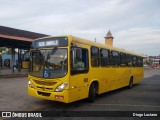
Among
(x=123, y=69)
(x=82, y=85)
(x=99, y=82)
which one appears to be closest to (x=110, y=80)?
(x=99, y=82)

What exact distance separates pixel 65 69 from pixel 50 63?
712mm

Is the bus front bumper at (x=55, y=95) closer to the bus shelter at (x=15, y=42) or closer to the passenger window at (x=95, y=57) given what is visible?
the passenger window at (x=95, y=57)

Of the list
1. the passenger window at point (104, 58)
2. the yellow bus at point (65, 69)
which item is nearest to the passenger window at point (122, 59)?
the passenger window at point (104, 58)

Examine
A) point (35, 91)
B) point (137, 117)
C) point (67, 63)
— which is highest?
point (67, 63)

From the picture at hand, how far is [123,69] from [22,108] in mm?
8047

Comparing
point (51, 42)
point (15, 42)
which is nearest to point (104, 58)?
point (51, 42)

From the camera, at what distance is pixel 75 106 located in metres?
9.59

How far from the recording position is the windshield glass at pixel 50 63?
8.66 metres

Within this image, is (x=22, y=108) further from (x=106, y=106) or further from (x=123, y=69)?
(x=123, y=69)

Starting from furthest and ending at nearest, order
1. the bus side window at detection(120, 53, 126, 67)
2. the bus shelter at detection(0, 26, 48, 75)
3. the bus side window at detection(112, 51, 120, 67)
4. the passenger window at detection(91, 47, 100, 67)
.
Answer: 1. the bus shelter at detection(0, 26, 48, 75)
2. the bus side window at detection(120, 53, 126, 67)
3. the bus side window at detection(112, 51, 120, 67)
4. the passenger window at detection(91, 47, 100, 67)

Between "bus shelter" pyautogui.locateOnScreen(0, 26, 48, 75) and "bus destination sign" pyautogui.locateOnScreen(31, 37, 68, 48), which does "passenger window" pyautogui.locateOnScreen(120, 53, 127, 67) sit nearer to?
"bus destination sign" pyautogui.locateOnScreen(31, 37, 68, 48)

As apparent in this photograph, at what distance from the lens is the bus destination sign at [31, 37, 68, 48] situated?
8867 mm

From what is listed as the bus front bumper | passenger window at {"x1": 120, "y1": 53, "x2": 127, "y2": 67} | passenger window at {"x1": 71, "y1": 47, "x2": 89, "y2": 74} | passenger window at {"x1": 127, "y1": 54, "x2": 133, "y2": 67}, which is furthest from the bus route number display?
passenger window at {"x1": 127, "y1": 54, "x2": 133, "y2": 67}

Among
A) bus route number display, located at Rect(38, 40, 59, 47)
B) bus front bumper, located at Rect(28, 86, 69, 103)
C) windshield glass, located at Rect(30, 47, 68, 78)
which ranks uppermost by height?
bus route number display, located at Rect(38, 40, 59, 47)
